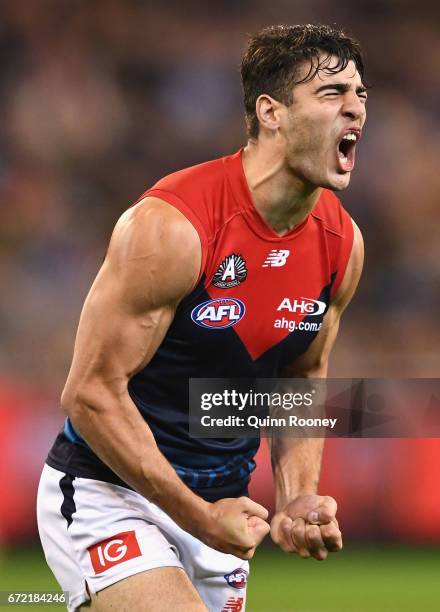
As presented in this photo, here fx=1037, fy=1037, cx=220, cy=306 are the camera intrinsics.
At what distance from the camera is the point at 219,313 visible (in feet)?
10.5

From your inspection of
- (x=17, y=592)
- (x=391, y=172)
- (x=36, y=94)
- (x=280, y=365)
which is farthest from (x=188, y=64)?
(x=280, y=365)

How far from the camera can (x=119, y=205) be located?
28.9 ft

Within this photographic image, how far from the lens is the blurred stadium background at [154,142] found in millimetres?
8359

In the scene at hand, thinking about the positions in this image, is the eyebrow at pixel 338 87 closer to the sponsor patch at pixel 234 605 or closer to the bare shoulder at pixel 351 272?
the bare shoulder at pixel 351 272

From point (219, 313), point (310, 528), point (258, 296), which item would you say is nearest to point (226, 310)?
point (219, 313)

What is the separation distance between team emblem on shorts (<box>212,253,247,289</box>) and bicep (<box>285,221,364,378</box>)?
0.44m

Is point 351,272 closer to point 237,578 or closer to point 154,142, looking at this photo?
point 237,578

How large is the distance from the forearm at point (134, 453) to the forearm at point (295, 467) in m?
0.57

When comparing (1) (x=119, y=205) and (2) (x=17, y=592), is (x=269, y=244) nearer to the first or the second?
(2) (x=17, y=592)

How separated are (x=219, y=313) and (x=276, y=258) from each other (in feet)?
0.90

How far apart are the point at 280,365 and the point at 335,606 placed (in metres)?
2.76
